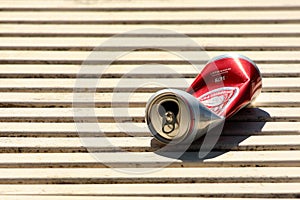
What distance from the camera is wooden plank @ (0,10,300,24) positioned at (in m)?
5.75

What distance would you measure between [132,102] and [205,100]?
1.67 feet

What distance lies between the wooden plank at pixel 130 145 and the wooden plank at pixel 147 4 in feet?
5.51

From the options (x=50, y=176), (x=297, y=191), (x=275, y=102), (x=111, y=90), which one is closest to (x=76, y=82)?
(x=111, y=90)

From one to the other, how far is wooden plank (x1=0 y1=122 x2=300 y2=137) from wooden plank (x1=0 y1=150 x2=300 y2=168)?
20 cm

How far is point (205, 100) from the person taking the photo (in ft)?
15.4

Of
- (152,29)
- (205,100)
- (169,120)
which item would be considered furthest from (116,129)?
(152,29)

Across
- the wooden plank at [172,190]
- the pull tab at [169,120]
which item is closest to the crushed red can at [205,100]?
the pull tab at [169,120]

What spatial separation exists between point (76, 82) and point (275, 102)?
1350mm

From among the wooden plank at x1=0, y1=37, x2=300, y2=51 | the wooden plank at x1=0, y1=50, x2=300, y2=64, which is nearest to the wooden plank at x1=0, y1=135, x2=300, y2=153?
the wooden plank at x1=0, y1=50, x2=300, y2=64

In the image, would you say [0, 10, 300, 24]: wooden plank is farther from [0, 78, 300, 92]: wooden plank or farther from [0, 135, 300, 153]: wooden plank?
[0, 135, 300, 153]: wooden plank

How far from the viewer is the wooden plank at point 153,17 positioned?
226 inches

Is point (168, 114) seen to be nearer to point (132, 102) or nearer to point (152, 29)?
point (132, 102)

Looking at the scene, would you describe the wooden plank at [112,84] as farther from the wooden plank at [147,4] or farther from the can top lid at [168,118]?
the wooden plank at [147,4]

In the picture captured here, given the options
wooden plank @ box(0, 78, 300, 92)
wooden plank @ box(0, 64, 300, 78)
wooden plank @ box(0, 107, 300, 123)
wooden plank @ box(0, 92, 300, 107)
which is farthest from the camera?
wooden plank @ box(0, 64, 300, 78)
